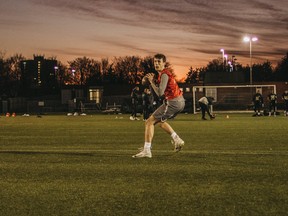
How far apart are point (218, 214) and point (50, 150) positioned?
7688 millimetres

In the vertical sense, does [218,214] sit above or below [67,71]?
below

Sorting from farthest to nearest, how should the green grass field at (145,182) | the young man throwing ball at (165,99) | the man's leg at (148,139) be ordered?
the man's leg at (148,139) < the young man throwing ball at (165,99) < the green grass field at (145,182)

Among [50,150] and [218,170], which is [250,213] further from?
[50,150]

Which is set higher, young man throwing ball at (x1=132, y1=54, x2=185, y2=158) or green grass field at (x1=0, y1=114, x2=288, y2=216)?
young man throwing ball at (x1=132, y1=54, x2=185, y2=158)

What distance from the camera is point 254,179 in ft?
24.6

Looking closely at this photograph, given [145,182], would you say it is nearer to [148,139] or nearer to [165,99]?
[148,139]

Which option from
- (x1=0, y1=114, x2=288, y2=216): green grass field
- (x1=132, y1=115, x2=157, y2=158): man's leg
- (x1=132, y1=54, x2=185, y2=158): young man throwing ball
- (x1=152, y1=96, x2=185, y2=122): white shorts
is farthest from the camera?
(x1=152, y1=96, x2=185, y2=122): white shorts

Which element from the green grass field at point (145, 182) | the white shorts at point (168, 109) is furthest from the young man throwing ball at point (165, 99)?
the green grass field at point (145, 182)

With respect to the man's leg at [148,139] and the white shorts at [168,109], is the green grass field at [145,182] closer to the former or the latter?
the man's leg at [148,139]

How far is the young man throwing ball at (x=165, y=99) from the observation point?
33.6 ft

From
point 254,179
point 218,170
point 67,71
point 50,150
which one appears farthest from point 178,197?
point 67,71

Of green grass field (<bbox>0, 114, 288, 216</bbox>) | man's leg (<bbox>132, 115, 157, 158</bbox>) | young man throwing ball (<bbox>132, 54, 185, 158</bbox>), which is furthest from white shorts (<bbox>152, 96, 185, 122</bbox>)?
green grass field (<bbox>0, 114, 288, 216</bbox>)

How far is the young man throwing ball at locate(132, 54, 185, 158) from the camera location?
403 inches

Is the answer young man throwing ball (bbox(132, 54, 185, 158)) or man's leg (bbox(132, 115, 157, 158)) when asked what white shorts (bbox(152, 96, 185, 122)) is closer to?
young man throwing ball (bbox(132, 54, 185, 158))
